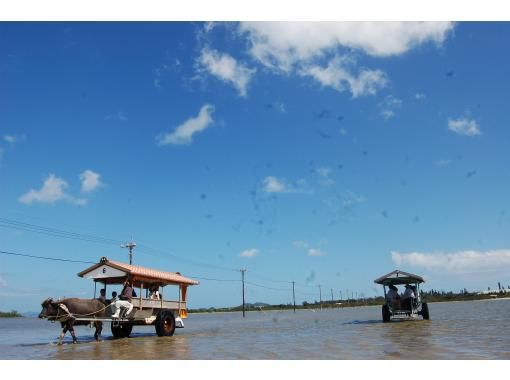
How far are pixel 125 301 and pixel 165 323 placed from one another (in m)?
2.60

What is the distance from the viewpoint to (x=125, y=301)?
1675 cm

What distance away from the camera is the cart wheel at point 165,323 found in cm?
1828

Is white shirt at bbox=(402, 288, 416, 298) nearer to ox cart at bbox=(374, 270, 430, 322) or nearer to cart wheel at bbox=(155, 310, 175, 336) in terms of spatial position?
ox cart at bbox=(374, 270, 430, 322)

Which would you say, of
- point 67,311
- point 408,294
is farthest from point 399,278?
point 67,311

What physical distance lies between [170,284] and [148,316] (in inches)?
105

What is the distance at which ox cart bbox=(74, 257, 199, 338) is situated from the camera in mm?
16984

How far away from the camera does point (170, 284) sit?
2059cm

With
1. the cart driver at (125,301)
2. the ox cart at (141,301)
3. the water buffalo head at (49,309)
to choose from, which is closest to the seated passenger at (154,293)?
the ox cart at (141,301)

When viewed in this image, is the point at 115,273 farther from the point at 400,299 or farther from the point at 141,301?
the point at 400,299

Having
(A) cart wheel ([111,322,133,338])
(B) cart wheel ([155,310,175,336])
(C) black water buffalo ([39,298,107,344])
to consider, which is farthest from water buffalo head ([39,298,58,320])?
(B) cart wheel ([155,310,175,336])

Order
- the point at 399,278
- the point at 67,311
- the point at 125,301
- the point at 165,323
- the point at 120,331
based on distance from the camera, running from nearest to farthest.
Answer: the point at 67,311
the point at 125,301
the point at 165,323
the point at 120,331
the point at 399,278

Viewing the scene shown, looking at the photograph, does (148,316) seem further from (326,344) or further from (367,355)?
(367,355)

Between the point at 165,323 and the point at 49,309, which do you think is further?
the point at 165,323
